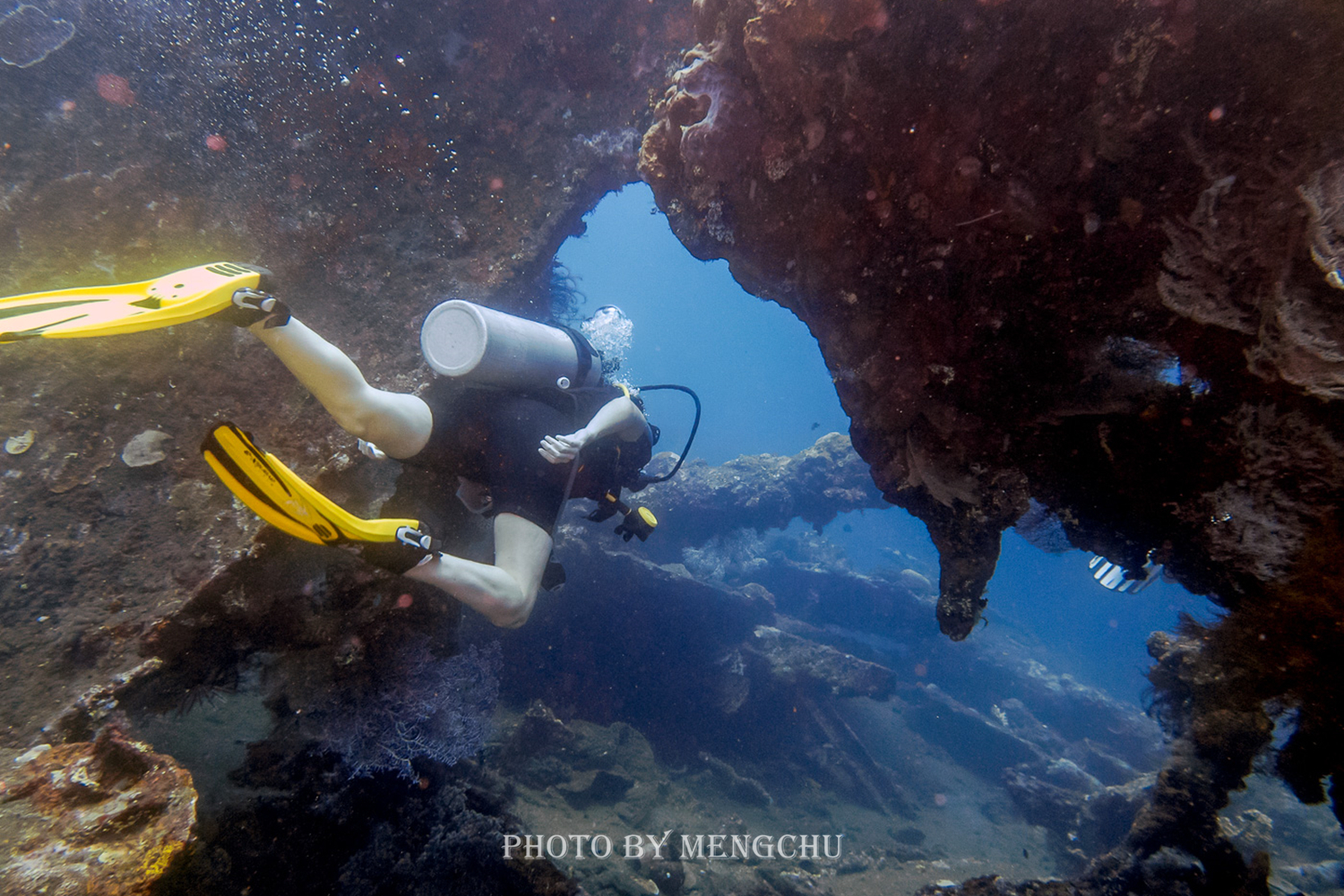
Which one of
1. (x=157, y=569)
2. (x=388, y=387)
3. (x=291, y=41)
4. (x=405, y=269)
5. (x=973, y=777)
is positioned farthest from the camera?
(x=973, y=777)

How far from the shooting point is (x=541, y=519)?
11.7 ft

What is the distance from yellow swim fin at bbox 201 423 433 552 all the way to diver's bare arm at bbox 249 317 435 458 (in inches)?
16.8

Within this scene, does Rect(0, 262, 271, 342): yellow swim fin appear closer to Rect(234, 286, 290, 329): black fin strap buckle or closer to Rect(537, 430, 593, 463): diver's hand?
Rect(234, 286, 290, 329): black fin strap buckle

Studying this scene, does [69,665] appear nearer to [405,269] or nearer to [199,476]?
[199,476]

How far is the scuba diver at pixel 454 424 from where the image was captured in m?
2.46

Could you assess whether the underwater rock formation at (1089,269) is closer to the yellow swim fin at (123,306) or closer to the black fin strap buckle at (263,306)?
the black fin strap buckle at (263,306)

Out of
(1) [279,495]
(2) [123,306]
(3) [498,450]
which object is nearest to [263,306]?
(2) [123,306]

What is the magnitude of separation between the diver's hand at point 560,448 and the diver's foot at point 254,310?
1.60 metres

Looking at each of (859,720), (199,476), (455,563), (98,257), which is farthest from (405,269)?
(859,720)

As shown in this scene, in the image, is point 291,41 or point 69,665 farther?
point 291,41

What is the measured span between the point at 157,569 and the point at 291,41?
5.37 meters

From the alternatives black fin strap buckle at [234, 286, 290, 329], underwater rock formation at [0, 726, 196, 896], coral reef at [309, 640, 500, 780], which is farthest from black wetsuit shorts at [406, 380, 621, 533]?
underwater rock formation at [0, 726, 196, 896]

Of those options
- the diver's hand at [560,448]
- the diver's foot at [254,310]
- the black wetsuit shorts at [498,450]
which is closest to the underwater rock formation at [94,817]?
the black wetsuit shorts at [498,450]

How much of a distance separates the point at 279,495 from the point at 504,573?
4.05 feet
